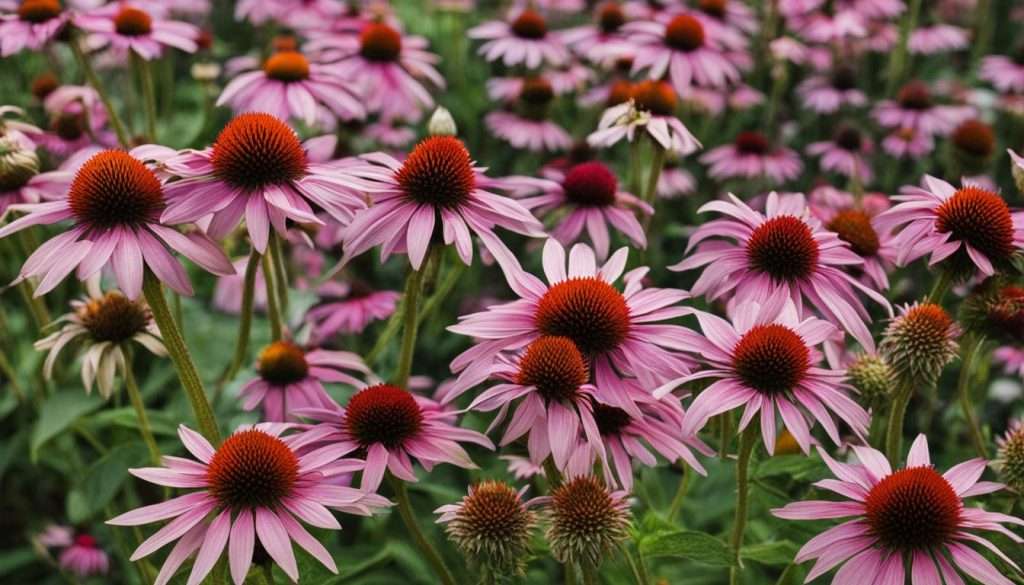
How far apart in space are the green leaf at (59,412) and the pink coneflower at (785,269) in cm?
124

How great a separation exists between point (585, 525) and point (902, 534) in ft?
1.25

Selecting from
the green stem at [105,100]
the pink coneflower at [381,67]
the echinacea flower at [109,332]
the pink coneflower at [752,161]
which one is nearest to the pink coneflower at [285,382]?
the echinacea flower at [109,332]

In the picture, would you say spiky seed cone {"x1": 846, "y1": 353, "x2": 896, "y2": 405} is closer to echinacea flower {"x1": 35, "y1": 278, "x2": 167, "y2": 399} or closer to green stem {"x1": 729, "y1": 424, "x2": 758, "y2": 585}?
green stem {"x1": 729, "y1": 424, "x2": 758, "y2": 585}

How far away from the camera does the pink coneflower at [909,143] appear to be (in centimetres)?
365

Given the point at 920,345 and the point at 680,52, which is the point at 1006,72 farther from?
the point at 920,345

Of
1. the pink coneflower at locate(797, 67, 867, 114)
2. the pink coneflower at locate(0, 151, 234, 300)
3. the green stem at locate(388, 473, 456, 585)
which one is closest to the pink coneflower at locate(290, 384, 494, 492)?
the green stem at locate(388, 473, 456, 585)

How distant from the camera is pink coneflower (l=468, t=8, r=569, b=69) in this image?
3.17 meters

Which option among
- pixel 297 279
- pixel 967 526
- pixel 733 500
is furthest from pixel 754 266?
pixel 297 279

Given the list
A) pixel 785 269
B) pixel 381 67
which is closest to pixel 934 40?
pixel 381 67

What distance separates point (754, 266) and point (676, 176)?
1672 mm

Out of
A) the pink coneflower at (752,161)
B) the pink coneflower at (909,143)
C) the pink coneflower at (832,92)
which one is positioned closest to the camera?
the pink coneflower at (752,161)

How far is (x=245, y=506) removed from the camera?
4.24ft

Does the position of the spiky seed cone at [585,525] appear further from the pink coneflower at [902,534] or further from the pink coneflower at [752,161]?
the pink coneflower at [752,161]

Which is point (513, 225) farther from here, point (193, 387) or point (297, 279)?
point (297, 279)
